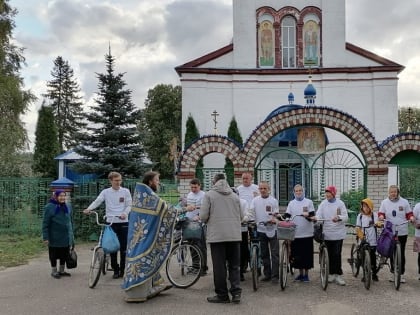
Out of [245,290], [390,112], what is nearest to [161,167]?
[390,112]

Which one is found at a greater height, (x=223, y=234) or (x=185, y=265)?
(x=223, y=234)

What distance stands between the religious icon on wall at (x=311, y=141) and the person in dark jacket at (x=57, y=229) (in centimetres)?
917

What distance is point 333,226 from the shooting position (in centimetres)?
813

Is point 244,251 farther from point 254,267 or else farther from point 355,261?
point 355,261

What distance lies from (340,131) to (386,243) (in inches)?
247

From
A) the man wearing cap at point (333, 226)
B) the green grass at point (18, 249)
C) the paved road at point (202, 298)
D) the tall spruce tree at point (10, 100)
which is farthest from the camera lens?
the tall spruce tree at point (10, 100)

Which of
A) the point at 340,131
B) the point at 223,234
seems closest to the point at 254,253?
the point at 223,234

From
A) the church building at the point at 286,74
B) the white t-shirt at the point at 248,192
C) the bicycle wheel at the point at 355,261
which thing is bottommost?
the bicycle wheel at the point at 355,261

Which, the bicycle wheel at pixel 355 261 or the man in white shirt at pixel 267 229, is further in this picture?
the bicycle wheel at pixel 355 261

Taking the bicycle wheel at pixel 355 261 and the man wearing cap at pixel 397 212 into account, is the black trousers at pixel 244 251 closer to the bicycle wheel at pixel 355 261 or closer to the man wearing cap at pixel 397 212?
the bicycle wheel at pixel 355 261

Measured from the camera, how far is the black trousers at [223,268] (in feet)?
22.8

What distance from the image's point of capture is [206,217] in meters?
7.02

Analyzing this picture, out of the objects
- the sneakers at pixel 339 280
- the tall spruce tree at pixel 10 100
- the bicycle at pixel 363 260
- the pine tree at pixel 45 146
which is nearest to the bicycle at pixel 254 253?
the sneakers at pixel 339 280

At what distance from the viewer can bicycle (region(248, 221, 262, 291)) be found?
7.67 metres
